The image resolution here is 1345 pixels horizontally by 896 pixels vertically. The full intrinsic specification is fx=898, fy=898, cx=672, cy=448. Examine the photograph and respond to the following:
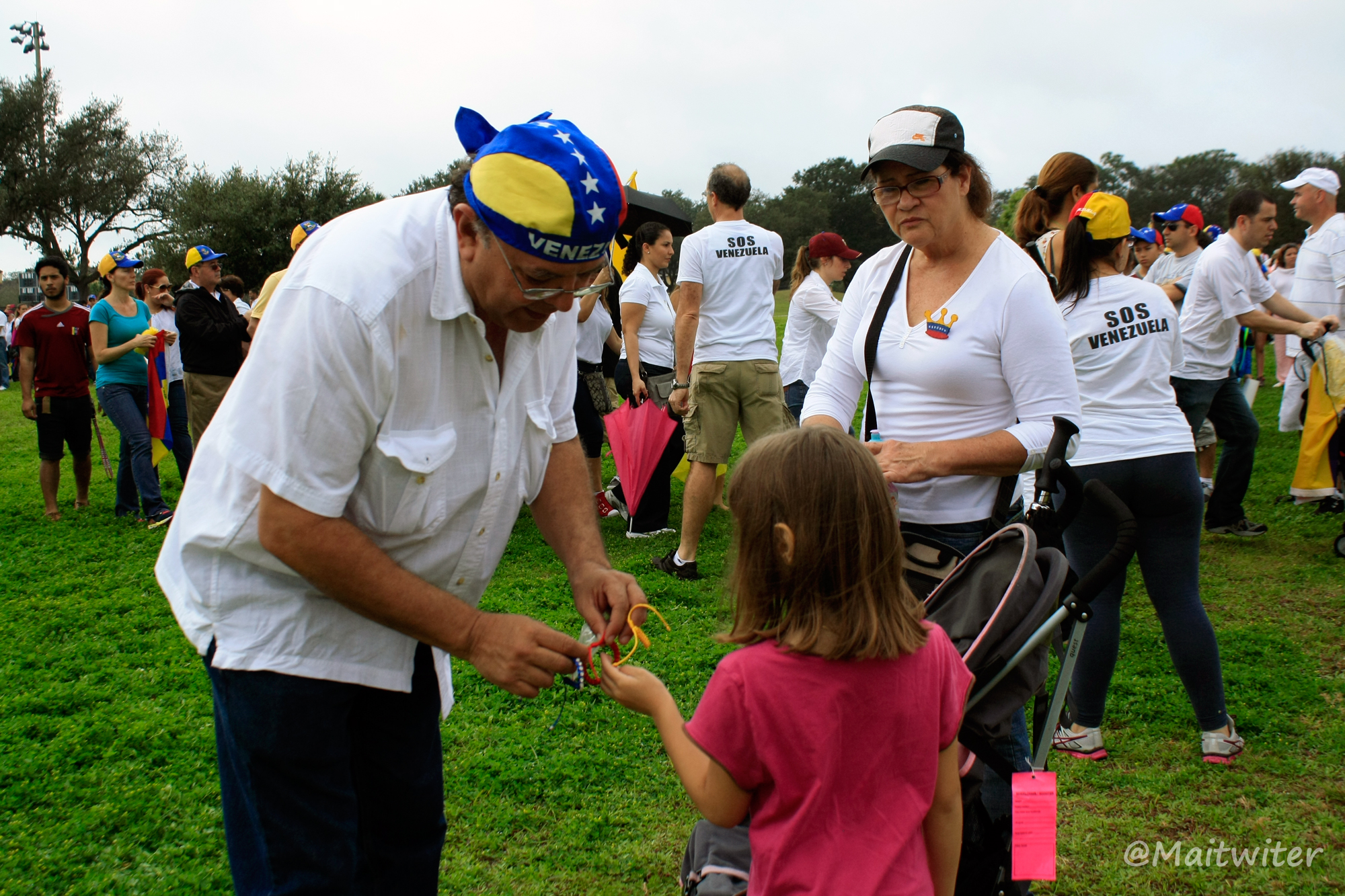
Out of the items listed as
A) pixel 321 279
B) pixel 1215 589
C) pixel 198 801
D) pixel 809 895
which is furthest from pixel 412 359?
pixel 1215 589

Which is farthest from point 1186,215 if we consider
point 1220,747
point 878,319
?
point 878,319

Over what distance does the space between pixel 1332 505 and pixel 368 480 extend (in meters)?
7.56

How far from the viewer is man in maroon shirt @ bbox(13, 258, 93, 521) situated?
7785mm

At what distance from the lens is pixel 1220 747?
139 inches

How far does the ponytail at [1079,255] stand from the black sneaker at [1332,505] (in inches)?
183

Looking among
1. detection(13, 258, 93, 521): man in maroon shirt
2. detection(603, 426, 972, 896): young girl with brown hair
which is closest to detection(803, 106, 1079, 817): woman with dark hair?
detection(603, 426, 972, 896): young girl with brown hair

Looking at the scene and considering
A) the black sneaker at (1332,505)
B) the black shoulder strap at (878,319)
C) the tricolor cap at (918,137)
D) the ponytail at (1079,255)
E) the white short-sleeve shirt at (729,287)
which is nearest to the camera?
the tricolor cap at (918,137)

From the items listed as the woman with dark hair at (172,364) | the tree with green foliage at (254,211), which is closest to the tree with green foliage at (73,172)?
the tree with green foliage at (254,211)

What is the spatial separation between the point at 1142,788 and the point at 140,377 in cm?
809

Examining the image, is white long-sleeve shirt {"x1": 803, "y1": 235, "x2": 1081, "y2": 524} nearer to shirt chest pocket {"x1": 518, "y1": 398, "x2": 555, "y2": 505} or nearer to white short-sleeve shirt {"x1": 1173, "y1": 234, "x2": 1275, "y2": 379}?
→ shirt chest pocket {"x1": 518, "y1": 398, "x2": 555, "y2": 505}

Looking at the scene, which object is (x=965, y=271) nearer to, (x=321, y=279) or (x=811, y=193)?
(x=321, y=279)

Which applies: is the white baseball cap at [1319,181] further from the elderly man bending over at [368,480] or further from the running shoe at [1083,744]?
the elderly man bending over at [368,480]

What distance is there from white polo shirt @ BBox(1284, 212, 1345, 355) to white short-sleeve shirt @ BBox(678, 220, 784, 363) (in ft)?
12.7

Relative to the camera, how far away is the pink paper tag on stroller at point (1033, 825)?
2.09m
